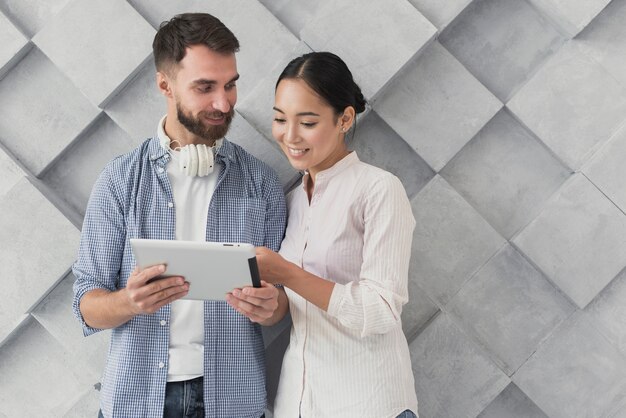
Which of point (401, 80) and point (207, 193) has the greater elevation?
point (401, 80)

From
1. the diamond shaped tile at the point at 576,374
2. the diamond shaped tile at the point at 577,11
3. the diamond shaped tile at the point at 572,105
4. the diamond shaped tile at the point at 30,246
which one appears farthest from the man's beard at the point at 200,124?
the diamond shaped tile at the point at 576,374

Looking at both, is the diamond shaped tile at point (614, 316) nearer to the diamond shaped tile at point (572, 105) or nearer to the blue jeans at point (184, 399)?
A: the diamond shaped tile at point (572, 105)

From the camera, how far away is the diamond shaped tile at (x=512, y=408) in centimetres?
190

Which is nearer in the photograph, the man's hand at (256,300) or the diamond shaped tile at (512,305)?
the man's hand at (256,300)

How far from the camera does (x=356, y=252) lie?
1445 millimetres

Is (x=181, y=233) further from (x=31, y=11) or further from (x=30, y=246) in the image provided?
(x=31, y=11)

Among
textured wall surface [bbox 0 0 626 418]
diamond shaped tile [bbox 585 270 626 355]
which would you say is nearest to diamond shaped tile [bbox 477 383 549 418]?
textured wall surface [bbox 0 0 626 418]

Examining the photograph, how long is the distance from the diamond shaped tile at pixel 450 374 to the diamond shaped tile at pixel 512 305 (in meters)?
0.07

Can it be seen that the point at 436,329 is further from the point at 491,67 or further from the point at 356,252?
the point at 491,67

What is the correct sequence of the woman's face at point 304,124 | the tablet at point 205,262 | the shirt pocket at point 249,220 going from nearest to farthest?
the tablet at point 205,262 → the woman's face at point 304,124 → the shirt pocket at point 249,220

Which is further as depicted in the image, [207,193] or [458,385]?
[458,385]

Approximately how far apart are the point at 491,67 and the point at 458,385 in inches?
36.9

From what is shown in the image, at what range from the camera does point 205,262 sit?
123 centimetres

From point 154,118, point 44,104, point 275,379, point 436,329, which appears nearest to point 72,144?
point 44,104
